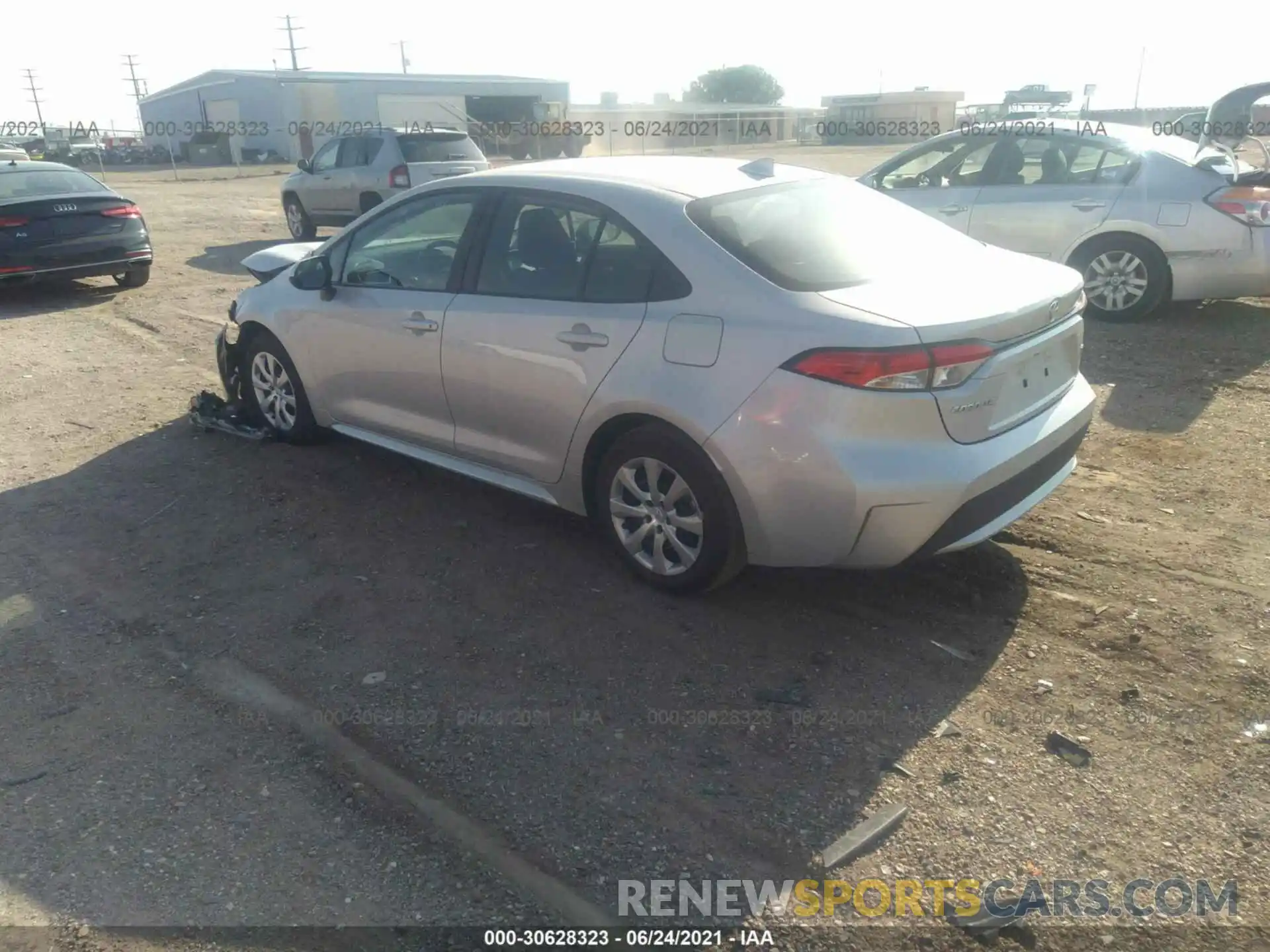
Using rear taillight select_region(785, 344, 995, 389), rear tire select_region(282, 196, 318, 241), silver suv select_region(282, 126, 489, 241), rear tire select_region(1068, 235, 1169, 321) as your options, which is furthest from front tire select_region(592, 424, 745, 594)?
rear tire select_region(282, 196, 318, 241)

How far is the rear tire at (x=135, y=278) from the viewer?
11297mm

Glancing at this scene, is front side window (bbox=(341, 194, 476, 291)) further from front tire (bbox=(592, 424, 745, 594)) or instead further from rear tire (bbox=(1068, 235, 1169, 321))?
rear tire (bbox=(1068, 235, 1169, 321))

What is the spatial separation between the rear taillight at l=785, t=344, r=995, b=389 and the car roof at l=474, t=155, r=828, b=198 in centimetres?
105

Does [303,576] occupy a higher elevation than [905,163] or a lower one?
lower

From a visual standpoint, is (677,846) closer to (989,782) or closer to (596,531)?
(989,782)

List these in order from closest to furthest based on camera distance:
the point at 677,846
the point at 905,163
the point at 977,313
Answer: the point at 677,846 < the point at 977,313 < the point at 905,163

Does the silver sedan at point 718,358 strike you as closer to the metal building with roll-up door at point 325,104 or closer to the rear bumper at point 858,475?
the rear bumper at point 858,475

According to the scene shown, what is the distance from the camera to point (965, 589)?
163 inches

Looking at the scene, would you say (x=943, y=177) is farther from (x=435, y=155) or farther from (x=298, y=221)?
(x=298, y=221)

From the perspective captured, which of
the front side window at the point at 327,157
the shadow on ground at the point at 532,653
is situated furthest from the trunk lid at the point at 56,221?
the shadow on ground at the point at 532,653

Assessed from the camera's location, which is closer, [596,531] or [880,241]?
[880,241]

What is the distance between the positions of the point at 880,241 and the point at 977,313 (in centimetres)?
72

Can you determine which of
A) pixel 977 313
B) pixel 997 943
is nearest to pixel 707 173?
pixel 977 313

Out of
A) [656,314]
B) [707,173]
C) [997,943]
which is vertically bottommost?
[997,943]
